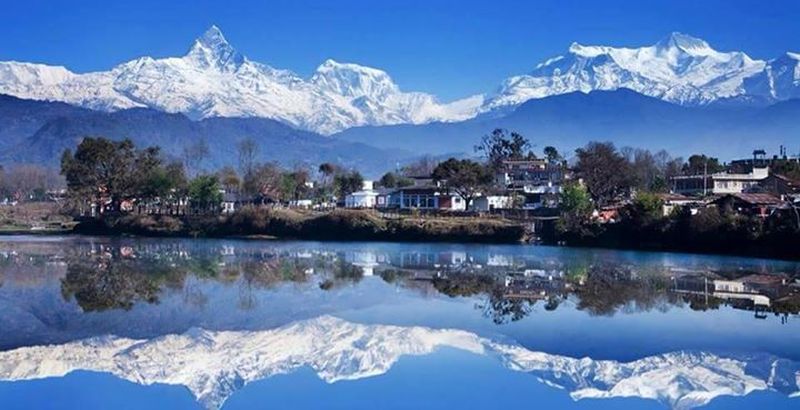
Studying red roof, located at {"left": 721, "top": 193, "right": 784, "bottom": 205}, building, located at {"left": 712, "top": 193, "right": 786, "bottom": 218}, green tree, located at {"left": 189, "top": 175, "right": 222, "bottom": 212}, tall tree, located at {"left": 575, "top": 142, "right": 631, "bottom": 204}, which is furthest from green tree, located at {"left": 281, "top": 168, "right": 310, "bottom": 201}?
red roof, located at {"left": 721, "top": 193, "right": 784, "bottom": 205}

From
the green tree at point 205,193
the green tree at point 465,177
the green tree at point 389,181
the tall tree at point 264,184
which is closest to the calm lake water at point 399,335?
the green tree at point 465,177

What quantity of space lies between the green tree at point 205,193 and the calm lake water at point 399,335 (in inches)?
1174

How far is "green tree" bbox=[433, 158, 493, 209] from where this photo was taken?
2566 inches

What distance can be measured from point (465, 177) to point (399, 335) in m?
44.7

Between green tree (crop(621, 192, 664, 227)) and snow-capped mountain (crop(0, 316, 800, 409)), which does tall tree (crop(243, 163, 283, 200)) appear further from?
snow-capped mountain (crop(0, 316, 800, 409))

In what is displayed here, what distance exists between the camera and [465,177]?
6506cm

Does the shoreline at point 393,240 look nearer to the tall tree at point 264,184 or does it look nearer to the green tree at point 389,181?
the tall tree at point 264,184

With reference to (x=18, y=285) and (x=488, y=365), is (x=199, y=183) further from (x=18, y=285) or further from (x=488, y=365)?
(x=488, y=365)

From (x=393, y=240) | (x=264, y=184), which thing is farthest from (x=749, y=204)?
(x=264, y=184)

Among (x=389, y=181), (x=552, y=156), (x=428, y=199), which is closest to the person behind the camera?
(x=428, y=199)

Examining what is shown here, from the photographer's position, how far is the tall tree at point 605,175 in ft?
216

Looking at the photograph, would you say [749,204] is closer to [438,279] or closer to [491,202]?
[438,279]

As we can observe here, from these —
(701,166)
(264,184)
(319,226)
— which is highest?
(701,166)

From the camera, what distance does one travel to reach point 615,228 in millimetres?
50250
